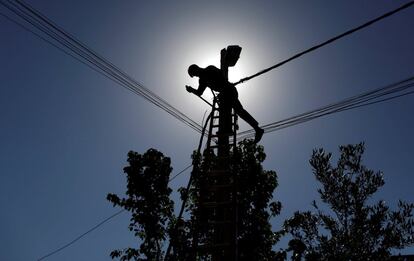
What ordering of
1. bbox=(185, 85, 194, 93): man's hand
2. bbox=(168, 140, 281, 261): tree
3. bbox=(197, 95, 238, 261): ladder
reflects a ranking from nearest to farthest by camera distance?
bbox=(197, 95, 238, 261): ladder < bbox=(185, 85, 194, 93): man's hand < bbox=(168, 140, 281, 261): tree

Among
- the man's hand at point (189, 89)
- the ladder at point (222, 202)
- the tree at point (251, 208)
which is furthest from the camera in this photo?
the tree at point (251, 208)

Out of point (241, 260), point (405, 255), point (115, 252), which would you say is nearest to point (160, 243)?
point (115, 252)

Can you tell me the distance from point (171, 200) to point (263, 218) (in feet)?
14.8

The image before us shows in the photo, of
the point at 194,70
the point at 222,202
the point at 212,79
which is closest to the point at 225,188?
the point at 222,202

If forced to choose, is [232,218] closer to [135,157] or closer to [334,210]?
[135,157]

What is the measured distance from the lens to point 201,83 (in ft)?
30.6

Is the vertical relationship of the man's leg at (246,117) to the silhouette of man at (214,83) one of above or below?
below

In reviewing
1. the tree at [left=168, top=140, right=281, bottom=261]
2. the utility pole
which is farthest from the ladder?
the tree at [left=168, top=140, right=281, bottom=261]

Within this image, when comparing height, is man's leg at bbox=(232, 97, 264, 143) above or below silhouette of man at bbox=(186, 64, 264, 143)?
below

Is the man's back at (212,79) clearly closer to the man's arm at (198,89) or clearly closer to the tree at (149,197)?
the man's arm at (198,89)

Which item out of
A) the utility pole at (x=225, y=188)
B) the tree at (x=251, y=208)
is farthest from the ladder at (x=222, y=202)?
the tree at (x=251, y=208)

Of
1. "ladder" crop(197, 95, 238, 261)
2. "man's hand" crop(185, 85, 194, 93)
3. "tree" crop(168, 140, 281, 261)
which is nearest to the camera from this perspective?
"ladder" crop(197, 95, 238, 261)

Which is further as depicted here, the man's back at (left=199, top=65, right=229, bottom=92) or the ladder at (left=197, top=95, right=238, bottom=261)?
the man's back at (left=199, top=65, right=229, bottom=92)

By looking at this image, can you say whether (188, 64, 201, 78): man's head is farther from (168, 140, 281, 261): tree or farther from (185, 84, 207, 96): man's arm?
(168, 140, 281, 261): tree
